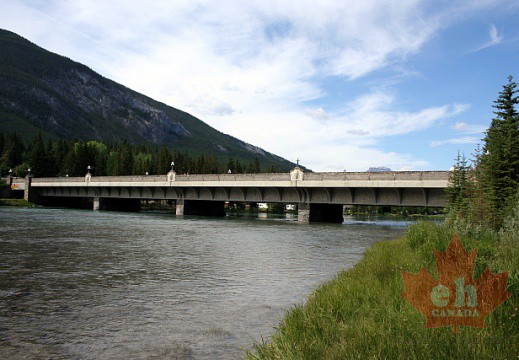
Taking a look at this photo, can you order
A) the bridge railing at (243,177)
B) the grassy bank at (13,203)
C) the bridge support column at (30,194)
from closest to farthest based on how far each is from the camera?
the bridge railing at (243,177)
the grassy bank at (13,203)
the bridge support column at (30,194)

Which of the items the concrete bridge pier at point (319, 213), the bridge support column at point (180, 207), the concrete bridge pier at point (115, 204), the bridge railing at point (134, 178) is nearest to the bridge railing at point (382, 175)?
the concrete bridge pier at point (319, 213)

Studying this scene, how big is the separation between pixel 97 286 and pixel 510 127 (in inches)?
1220

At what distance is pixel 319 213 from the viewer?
212 ft

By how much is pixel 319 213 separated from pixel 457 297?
195 ft

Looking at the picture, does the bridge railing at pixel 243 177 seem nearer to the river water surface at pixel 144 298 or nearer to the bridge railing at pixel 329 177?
the bridge railing at pixel 329 177

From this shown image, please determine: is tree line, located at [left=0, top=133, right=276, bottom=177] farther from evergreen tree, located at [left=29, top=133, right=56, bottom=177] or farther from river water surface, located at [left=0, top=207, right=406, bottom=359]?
river water surface, located at [left=0, top=207, right=406, bottom=359]

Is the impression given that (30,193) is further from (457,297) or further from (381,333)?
(457,297)

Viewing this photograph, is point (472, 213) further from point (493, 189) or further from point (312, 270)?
point (312, 270)

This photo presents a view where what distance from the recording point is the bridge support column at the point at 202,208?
79625 millimetres

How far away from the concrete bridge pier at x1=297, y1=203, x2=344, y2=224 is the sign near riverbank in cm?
5449

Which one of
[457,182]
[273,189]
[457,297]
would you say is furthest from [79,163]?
[457,297]

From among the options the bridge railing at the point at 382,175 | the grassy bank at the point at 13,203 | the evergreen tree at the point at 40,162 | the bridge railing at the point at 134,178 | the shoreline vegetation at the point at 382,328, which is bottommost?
the shoreline vegetation at the point at 382,328

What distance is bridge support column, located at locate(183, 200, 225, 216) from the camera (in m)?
79.6

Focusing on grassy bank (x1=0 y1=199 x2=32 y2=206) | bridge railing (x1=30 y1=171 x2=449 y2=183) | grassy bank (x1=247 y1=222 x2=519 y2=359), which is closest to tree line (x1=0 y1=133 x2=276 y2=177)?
grassy bank (x1=0 y1=199 x2=32 y2=206)
